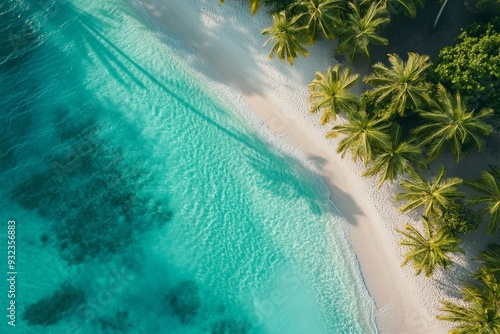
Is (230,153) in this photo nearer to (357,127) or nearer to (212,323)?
(357,127)

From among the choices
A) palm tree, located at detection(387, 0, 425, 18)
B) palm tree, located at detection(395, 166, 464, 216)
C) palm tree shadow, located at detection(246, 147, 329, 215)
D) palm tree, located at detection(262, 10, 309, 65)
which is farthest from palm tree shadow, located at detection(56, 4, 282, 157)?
palm tree, located at detection(387, 0, 425, 18)

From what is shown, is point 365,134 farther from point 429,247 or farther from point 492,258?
point 492,258

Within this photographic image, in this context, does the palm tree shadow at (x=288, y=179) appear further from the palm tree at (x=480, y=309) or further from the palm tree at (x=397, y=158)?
the palm tree at (x=480, y=309)

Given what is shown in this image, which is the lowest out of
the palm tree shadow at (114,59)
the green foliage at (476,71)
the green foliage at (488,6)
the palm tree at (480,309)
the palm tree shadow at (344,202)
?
the palm tree shadow at (114,59)

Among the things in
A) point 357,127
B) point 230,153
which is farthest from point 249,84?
point 357,127

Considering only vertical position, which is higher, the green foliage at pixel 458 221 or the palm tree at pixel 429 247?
the green foliage at pixel 458 221

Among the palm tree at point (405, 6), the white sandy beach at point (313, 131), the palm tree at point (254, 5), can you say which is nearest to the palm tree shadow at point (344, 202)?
the white sandy beach at point (313, 131)
